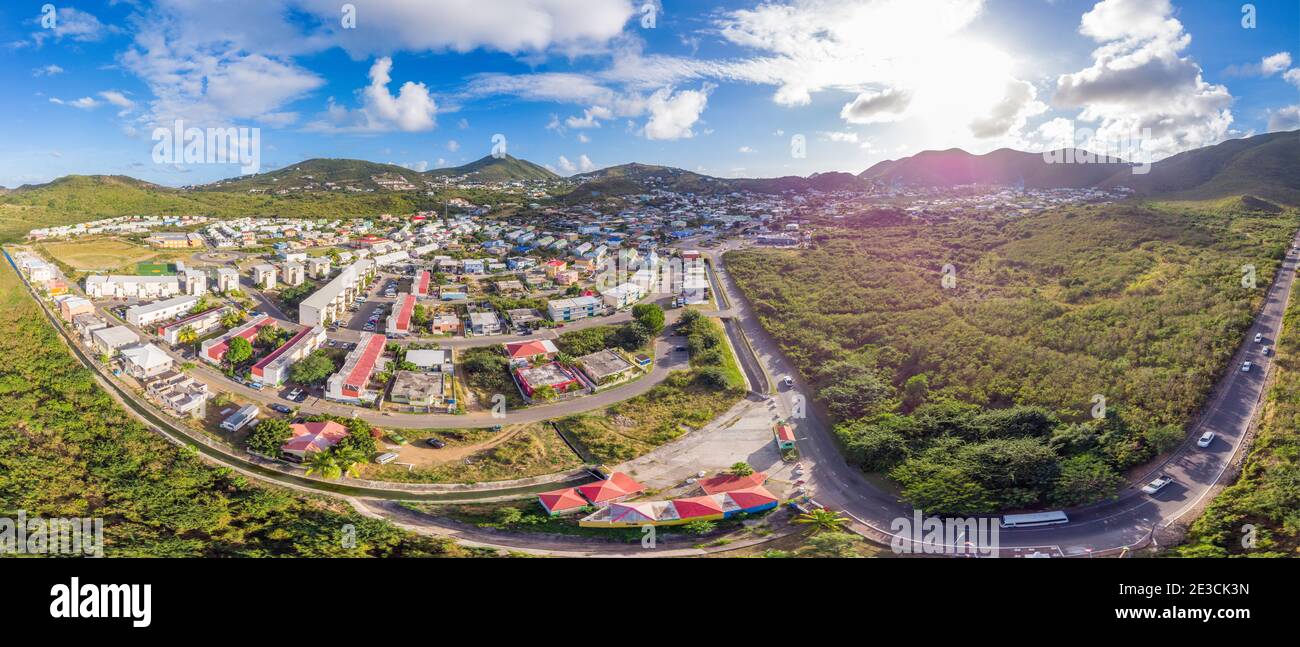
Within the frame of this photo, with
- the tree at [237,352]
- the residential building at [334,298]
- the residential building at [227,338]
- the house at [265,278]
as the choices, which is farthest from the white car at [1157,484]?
the house at [265,278]

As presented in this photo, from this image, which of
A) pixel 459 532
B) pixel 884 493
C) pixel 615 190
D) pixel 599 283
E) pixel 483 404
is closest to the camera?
pixel 459 532

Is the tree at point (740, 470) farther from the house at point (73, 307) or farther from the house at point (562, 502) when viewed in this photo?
the house at point (73, 307)

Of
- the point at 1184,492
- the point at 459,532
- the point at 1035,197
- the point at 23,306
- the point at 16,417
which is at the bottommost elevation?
the point at 459,532

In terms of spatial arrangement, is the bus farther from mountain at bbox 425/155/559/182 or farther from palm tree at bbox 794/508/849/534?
mountain at bbox 425/155/559/182

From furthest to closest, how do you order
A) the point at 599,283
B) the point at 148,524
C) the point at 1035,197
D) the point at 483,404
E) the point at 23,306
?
1. the point at 1035,197
2. the point at 599,283
3. the point at 23,306
4. the point at 483,404
5. the point at 148,524

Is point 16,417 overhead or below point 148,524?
overhead

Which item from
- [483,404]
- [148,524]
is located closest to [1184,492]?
[483,404]

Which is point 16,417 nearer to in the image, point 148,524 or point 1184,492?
point 148,524

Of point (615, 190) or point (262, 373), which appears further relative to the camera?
point (615, 190)
